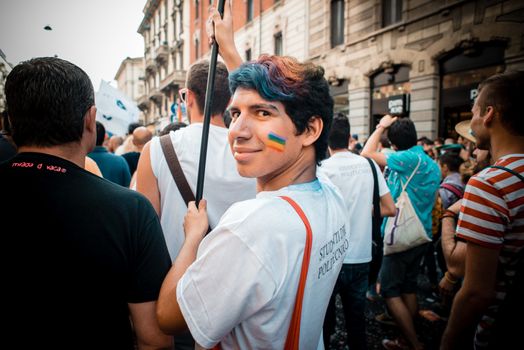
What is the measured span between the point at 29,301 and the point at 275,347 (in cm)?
81

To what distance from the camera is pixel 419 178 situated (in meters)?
3.35

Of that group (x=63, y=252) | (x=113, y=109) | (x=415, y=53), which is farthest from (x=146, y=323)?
(x=415, y=53)

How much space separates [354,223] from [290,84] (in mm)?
2008

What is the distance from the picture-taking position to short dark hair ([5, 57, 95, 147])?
1.08m

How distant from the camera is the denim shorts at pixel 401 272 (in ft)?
10.7

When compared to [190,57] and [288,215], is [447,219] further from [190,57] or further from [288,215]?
[190,57]

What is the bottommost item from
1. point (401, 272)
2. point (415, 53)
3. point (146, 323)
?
point (401, 272)

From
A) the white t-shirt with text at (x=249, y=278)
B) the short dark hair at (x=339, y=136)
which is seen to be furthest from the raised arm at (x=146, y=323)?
the short dark hair at (x=339, y=136)

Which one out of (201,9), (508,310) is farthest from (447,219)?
(201,9)

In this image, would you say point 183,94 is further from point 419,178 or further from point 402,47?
point 402,47

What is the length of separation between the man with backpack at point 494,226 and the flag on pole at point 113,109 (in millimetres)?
5782

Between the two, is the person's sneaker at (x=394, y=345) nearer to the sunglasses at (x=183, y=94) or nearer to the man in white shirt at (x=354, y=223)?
the man in white shirt at (x=354, y=223)

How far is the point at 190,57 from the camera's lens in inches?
1045

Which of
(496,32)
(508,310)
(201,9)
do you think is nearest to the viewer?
(508,310)
